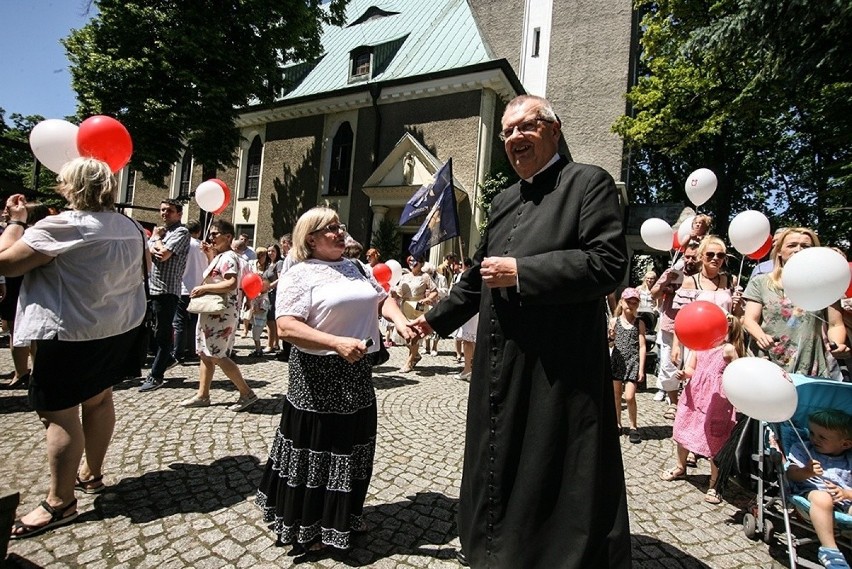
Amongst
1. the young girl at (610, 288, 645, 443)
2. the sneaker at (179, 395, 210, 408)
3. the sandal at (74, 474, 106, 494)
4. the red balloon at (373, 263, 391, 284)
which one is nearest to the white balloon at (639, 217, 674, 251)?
the young girl at (610, 288, 645, 443)

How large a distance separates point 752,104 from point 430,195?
12.6 meters

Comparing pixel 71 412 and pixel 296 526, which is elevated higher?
pixel 71 412

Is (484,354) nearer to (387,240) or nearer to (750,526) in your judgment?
(750,526)

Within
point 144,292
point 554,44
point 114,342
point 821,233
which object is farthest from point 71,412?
point 554,44

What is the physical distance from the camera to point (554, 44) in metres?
20.0

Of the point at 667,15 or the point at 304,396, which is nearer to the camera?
the point at 304,396

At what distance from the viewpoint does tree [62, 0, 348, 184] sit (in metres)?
14.0

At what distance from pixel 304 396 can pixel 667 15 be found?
62.1 ft

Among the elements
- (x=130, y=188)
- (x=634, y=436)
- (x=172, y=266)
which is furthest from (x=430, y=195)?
(x=130, y=188)

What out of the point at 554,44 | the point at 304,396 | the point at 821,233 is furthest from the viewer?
the point at 554,44

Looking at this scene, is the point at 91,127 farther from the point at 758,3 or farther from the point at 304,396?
the point at 758,3

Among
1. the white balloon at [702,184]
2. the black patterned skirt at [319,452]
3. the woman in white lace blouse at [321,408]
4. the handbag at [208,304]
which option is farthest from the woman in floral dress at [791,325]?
the handbag at [208,304]

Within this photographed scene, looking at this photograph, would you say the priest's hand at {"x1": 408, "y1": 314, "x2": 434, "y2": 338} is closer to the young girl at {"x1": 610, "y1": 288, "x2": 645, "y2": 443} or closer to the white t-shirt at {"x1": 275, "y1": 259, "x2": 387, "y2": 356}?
the white t-shirt at {"x1": 275, "y1": 259, "x2": 387, "y2": 356}

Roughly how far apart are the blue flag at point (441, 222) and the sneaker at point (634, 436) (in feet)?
11.8
